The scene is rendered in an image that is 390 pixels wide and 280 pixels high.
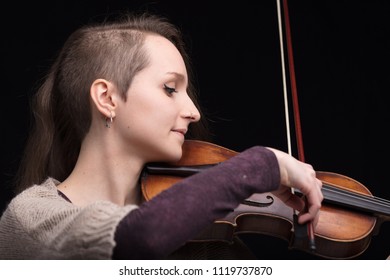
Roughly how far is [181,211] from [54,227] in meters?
0.27

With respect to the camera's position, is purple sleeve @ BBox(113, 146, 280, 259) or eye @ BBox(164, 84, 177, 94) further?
eye @ BBox(164, 84, 177, 94)

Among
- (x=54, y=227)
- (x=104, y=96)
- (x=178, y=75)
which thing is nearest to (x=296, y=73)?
(x=178, y=75)

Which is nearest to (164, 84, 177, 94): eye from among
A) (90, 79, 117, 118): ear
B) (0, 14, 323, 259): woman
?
(0, 14, 323, 259): woman

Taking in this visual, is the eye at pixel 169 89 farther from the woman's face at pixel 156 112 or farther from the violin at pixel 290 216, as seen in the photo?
the violin at pixel 290 216

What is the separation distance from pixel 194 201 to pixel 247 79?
1.26 m

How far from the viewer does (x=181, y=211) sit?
3.59 ft

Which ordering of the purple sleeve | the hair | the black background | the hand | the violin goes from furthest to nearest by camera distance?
the black background → the hair → the violin → the hand → the purple sleeve

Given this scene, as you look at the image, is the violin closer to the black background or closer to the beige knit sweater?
the beige knit sweater

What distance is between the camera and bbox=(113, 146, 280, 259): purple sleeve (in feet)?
3.55

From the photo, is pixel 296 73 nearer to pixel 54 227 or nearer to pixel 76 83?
pixel 76 83

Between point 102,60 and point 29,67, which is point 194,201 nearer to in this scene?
point 102,60

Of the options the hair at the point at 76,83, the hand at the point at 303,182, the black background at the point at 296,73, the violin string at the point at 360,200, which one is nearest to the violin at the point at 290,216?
the violin string at the point at 360,200

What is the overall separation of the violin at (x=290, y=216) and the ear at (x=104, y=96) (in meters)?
0.16

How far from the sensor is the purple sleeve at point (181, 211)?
3.55 ft
